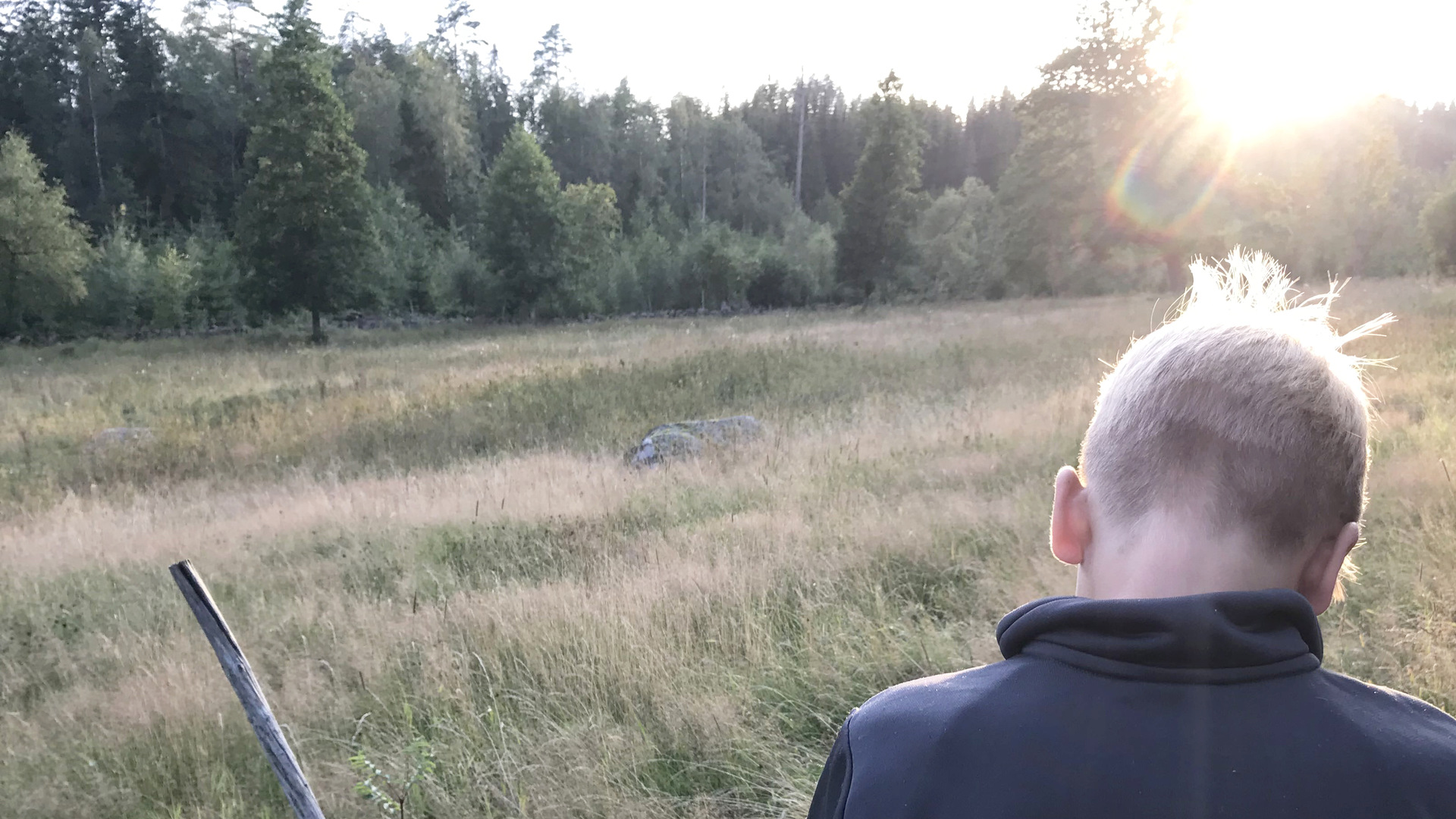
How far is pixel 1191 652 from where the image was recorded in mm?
910

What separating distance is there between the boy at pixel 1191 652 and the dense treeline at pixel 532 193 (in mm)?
Result: 32912

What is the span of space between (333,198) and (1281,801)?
34.0 m

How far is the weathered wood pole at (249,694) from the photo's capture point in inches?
86.3

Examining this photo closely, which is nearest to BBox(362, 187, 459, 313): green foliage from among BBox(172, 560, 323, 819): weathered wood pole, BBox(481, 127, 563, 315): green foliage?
BBox(481, 127, 563, 315): green foliage

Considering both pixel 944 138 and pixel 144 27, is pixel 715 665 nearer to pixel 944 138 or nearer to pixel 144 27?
pixel 144 27

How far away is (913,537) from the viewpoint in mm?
5484

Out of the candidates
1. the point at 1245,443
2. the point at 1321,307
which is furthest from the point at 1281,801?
the point at 1321,307

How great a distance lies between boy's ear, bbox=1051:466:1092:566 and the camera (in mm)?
1201

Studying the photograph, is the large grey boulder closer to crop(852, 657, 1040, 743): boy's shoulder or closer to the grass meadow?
the grass meadow

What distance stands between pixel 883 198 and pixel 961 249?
6653mm

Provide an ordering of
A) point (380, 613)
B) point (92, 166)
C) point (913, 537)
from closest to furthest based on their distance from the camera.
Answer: point (380, 613)
point (913, 537)
point (92, 166)

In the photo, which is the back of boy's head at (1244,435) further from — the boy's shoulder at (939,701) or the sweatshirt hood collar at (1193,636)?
the boy's shoulder at (939,701)

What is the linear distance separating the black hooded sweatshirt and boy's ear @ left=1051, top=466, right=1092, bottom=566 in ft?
0.74

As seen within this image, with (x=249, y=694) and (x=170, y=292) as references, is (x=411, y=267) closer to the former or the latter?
(x=170, y=292)
